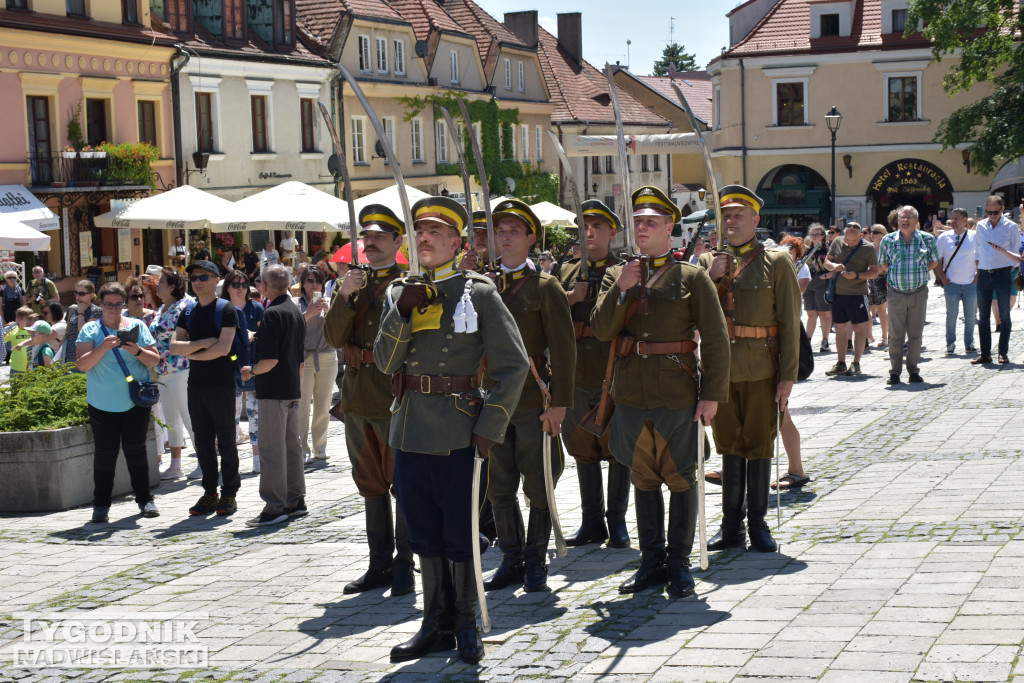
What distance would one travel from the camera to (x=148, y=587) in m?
7.61

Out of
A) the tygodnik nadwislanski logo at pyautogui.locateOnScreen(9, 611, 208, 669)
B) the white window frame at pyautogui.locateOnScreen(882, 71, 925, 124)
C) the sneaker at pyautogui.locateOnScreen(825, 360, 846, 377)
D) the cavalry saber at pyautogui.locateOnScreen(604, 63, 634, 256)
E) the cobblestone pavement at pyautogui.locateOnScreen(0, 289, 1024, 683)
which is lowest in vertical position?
the tygodnik nadwislanski logo at pyautogui.locateOnScreen(9, 611, 208, 669)

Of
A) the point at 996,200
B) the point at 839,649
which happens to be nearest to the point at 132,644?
the point at 839,649

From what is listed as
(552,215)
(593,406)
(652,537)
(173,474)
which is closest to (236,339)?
(173,474)

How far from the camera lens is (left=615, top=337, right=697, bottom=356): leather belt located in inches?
272

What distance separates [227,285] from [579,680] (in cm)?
729

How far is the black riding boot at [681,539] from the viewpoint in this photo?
6719 mm

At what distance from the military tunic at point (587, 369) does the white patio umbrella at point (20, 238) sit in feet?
56.4

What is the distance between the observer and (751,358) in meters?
7.86

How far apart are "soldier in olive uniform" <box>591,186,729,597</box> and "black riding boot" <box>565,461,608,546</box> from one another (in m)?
1.09

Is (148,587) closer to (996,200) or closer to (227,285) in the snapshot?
(227,285)

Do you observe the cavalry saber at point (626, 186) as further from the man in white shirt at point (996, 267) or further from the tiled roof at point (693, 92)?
the tiled roof at point (693, 92)

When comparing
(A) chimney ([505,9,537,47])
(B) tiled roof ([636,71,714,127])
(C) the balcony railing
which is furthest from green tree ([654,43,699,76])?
(C) the balcony railing

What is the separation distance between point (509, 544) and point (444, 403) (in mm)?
1572

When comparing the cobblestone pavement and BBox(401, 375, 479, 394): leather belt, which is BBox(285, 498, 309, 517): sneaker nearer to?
the cobblestone pavement
